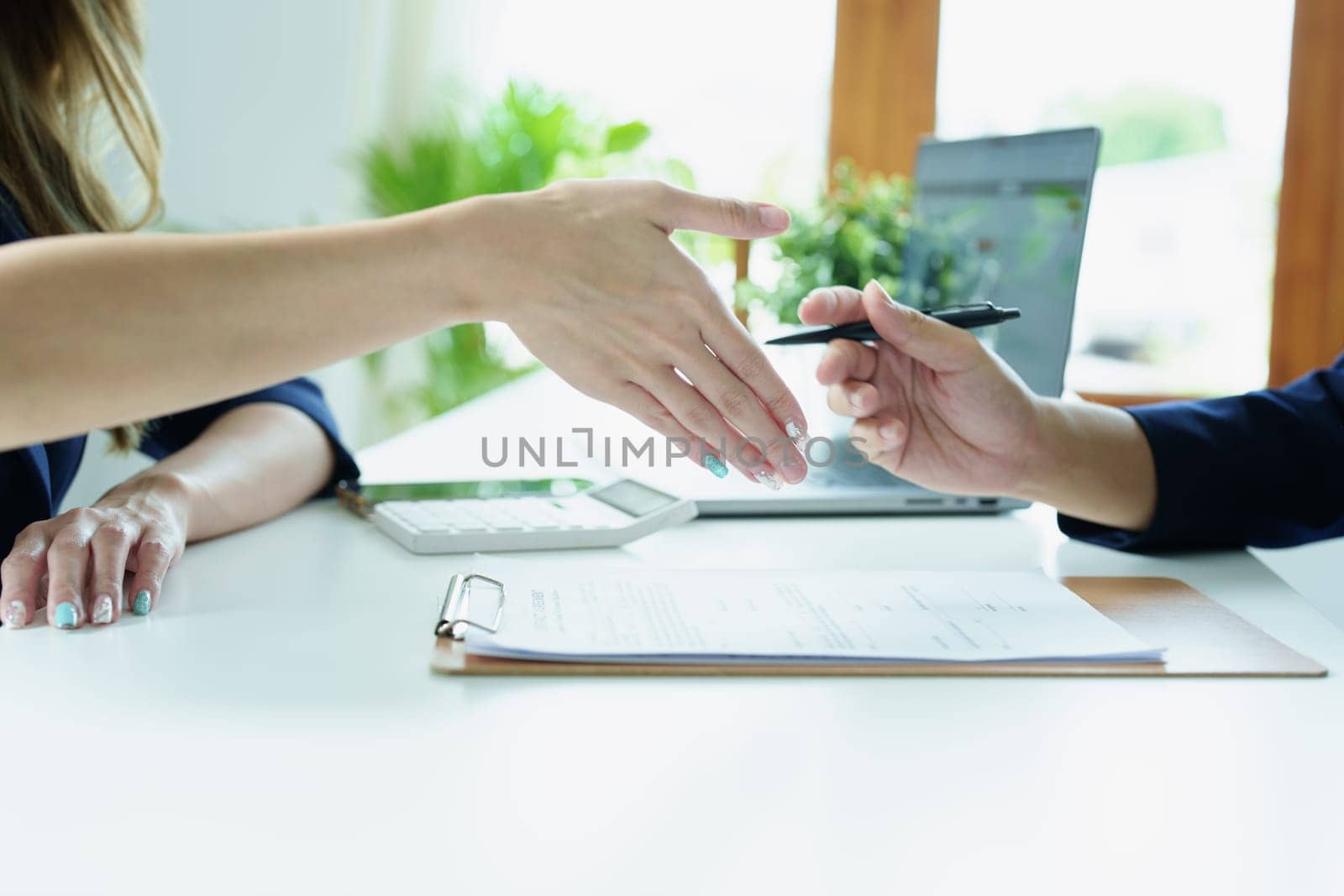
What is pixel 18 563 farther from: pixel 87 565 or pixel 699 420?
pixel 699 420

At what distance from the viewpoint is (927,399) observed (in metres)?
0.92

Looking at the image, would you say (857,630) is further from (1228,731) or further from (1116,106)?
(1116,106)

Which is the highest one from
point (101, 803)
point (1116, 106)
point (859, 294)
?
point (1116, 106)

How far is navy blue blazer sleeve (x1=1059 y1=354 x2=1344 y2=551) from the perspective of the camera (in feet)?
3.03

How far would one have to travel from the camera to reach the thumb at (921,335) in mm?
827

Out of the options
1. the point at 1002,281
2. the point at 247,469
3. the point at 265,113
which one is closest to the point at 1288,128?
the point at 1002,281

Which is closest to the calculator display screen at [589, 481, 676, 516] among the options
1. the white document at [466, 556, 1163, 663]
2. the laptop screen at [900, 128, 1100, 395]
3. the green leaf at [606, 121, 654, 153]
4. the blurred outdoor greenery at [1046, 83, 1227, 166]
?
the white document at [466, 556, 1163, 663]

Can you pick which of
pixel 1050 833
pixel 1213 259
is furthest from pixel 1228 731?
pixel 1213 259

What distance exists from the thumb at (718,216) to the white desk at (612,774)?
279 mm

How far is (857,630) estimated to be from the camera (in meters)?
0.70

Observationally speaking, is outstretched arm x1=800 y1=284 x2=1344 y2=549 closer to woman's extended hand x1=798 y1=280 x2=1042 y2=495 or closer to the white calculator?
woman's extended hand x1=798 y1=280 x2=1042 y2=495

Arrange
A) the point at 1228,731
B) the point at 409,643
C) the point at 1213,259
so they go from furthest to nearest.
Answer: the point at 1213,259, the point at 409,643, the point at 1228,731

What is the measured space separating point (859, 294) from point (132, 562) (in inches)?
22.0

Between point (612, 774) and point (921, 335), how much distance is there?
46 centimetres
